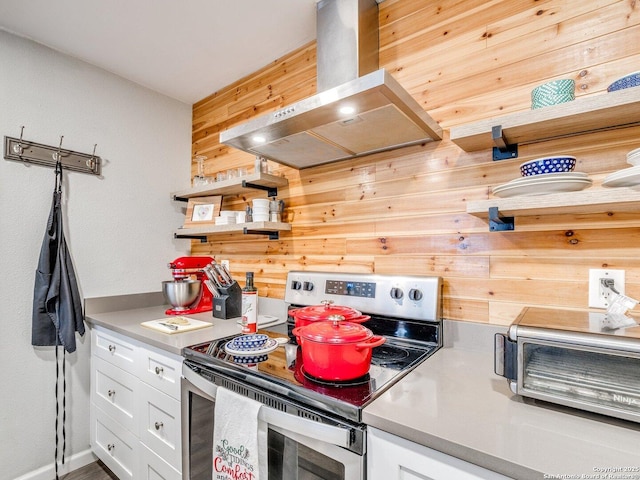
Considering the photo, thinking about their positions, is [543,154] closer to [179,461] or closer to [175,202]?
[179,461]

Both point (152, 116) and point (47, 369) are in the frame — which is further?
point (152, 116)

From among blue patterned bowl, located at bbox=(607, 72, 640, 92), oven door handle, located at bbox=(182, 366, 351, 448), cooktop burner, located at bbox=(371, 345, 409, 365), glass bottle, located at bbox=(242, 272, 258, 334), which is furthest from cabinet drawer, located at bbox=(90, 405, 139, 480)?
blue patterned bowl, located at bbox=(607, 72, 640, 92)

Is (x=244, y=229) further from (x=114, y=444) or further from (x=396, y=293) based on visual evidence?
(x=114, y=444)

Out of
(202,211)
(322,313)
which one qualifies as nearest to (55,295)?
(202,211)

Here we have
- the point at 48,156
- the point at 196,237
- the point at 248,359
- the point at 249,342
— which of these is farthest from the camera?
the point at 196,237

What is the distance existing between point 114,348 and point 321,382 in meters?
1.35

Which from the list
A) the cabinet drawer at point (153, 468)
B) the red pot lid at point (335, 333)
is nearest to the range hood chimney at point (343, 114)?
the red pot lid at point (335, 333)

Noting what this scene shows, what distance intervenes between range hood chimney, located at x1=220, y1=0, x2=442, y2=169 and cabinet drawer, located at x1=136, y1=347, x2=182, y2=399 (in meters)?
1.00

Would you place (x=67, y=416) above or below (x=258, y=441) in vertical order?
below

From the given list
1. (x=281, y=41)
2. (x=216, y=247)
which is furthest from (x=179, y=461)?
(x=281, y=41)

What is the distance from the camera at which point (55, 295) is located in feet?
5.86

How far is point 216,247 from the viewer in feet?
7.96

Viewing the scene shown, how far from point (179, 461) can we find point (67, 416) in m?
1.07

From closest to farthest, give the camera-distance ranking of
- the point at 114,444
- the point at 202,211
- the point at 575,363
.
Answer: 1. the point at 575,363
2. the point at 114,444
3. the point at 202,211
